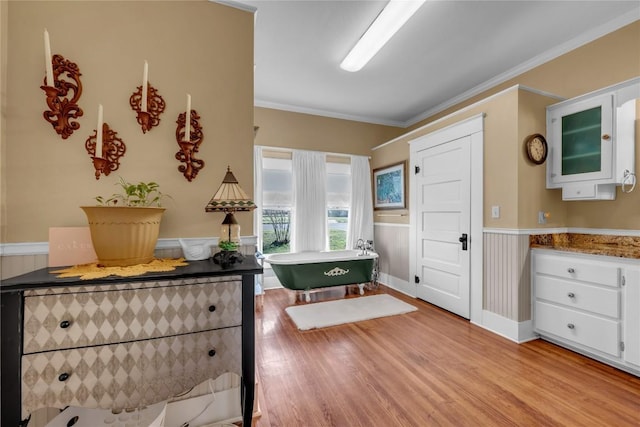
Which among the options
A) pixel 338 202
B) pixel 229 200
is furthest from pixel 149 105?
pixel 338 202

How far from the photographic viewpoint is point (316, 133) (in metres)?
4.44

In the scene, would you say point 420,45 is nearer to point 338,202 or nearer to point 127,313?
point 338,202

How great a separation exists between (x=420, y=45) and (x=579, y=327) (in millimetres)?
3003

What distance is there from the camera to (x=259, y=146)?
4.03 m

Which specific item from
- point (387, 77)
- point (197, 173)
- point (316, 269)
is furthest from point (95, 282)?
point (387, 77)

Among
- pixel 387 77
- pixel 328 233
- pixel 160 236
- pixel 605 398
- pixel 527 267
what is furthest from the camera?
pixel 328 233

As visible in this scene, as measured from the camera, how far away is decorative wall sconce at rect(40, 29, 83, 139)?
141cm

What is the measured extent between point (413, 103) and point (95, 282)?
4464mm

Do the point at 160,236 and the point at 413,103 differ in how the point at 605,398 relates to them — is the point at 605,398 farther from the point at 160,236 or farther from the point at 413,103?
the point at 413,103

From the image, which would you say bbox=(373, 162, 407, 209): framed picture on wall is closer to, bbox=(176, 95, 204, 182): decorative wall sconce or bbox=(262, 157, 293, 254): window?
bbox=(262, 157, 293, 254): window

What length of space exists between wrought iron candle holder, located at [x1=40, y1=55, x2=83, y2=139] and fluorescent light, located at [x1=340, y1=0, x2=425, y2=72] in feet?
7.03

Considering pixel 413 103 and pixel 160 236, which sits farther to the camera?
pixel 413 103

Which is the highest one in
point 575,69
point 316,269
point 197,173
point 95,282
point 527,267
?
point 575,69

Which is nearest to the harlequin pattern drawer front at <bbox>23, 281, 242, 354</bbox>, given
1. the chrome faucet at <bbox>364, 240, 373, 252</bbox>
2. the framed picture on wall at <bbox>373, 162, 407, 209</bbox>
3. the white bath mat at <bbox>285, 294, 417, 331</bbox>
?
the white bath mat at <bbox>285, 294, 417, 331</bbox>
